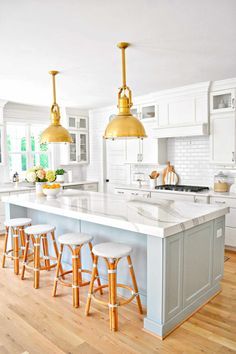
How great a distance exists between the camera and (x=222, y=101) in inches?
193

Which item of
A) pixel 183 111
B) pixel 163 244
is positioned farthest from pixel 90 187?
pixel 163 244

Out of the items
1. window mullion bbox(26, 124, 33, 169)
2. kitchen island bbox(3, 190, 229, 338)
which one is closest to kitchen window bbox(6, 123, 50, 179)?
window mullion bbox(26, 124, 33, 169)

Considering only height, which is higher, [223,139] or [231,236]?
[223,139]

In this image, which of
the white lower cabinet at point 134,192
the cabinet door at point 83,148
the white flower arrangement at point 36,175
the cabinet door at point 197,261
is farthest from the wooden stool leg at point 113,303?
the cabinet door at point 83,148

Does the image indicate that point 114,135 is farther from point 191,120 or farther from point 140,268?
point 191,120

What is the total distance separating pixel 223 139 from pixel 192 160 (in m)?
0.86

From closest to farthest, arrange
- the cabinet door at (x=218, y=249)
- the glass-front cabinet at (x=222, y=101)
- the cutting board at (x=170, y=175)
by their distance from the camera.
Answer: the cabinet door at (x=218, y=249), the glass-front cabinet at (x=222, y=101), the cutting board at (x=170, y=175)

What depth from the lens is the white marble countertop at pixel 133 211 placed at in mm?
2488

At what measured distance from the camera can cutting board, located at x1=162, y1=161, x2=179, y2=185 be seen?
5.85 metres

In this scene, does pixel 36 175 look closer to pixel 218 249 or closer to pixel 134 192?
pixel 134 192

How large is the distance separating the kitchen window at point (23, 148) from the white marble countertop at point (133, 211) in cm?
278

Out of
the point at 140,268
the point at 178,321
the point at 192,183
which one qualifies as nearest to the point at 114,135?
the point at 140,268

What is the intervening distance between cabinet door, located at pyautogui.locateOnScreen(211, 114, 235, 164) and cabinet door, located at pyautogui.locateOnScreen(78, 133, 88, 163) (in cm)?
342

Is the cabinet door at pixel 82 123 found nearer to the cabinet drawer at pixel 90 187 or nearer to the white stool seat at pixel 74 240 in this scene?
the cabinet drawer at pixel 90 187
